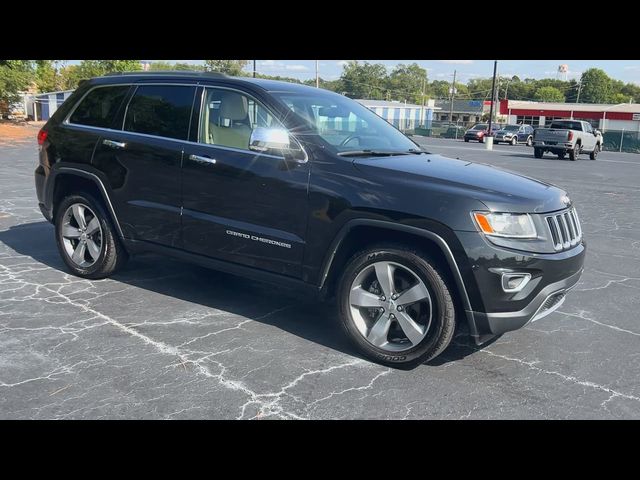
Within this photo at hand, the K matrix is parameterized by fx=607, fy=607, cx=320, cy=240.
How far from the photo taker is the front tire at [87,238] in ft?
18.6

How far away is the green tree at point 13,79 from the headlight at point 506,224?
3260 centimetres

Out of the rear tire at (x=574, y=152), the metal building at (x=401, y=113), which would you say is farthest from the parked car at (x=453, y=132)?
the rear tire at (x=574, y=152)

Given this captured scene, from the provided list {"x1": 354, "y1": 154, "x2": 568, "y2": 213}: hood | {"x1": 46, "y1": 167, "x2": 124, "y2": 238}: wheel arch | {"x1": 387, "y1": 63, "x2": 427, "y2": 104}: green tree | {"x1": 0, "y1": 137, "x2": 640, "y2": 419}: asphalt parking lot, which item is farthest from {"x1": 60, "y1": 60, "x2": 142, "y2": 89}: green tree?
{"x1": 387, "y1": 63, "x2": 427, "y2": 104}: green tree

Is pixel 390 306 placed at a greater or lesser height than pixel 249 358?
greater

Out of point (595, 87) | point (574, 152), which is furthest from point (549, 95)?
point (574, 152)

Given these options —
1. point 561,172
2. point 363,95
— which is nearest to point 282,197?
point 561,172

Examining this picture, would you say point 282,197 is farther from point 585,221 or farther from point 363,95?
point 363,95

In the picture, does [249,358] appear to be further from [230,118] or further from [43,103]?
[43,103]

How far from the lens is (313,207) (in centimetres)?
436

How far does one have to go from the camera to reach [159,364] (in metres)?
4.06

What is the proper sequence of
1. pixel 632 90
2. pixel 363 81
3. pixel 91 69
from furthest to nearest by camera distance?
pixel 632 90 < pixel 363 81 < pixel 91 69

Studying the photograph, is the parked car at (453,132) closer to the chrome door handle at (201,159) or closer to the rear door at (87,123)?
the rear door at (87,123)

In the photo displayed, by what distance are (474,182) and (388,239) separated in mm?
694

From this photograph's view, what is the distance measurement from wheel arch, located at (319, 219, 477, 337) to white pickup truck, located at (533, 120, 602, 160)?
25.4 meters
